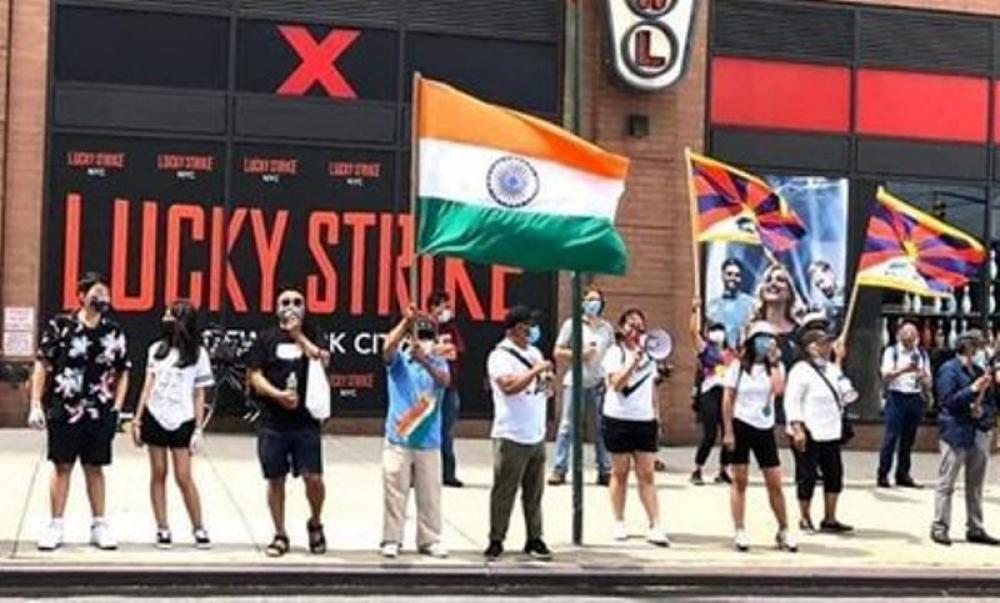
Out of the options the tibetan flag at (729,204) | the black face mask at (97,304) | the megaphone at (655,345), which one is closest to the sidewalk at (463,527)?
the megaphone at (655,345)

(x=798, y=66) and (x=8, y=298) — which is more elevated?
(x=798, y=66)

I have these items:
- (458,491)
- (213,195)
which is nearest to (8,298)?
(213,195)

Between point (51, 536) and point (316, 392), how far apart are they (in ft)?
6.51

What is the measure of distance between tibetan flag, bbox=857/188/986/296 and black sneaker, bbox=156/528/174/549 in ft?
23.0

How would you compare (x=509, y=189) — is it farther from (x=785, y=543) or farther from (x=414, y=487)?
(x=785, y=543)

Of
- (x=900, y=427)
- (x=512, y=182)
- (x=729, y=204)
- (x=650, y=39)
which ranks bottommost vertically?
(x=900, y=427)

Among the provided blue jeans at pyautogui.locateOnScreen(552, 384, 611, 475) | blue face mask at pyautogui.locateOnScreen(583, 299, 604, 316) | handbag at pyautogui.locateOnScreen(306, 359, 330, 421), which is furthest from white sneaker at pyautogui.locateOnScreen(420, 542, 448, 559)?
blue face mask at pyautogui.locateOnScreen(583, 299, 604, 316)

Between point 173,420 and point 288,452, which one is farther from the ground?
point 173,420

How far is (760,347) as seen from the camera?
1095 cm

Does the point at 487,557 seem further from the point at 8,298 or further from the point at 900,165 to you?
the point at 900,165

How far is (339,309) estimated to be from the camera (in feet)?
57.3

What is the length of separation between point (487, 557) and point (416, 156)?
2823 mm

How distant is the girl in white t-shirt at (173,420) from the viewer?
32.8 ft

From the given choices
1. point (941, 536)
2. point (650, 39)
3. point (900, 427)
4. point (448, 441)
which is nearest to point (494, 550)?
point (448, 441)
